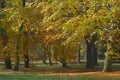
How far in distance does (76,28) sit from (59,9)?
1721mm

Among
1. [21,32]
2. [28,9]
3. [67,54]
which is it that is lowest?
[67,54]

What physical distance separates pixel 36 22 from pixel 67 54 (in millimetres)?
8581

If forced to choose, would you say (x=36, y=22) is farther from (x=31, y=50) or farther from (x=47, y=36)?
(x=31, y=50)

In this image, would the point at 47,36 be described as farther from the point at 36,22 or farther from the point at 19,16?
the point at 19,16

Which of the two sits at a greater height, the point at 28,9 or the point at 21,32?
the point at 28,9

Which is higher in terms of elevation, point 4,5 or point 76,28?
point 4,5

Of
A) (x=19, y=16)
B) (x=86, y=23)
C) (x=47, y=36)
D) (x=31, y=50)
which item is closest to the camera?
(x=86, y=23)

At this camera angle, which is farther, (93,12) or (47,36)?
(47,36)

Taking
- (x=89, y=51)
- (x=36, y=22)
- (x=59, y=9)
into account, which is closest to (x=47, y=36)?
(x=36, y=22)

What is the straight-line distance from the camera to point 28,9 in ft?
116

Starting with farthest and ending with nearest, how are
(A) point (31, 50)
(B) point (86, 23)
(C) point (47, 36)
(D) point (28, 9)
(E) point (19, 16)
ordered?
(A) point (31, 50) < (C) point (47, 36) < (D) point (28, 9) < (E) point (19, 16) < (B) point (86, 23)

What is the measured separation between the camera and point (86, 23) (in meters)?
21.7

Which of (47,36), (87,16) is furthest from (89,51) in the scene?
(87,16)

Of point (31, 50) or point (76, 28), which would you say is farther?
point (31, 50)
